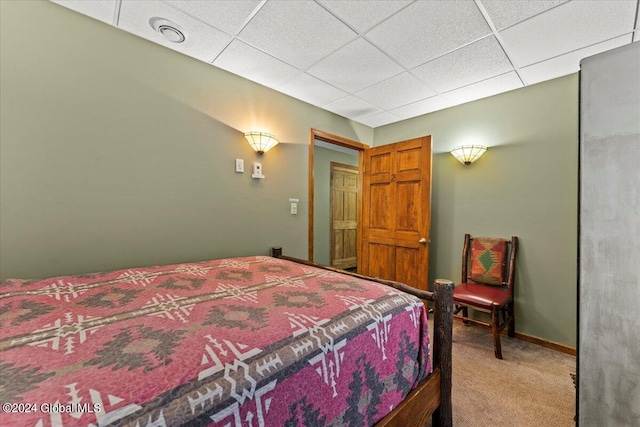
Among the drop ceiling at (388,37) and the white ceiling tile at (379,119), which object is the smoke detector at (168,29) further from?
the white ceiling tile at (379,119)

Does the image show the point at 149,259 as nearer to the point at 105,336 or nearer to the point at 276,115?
the point at 105,336

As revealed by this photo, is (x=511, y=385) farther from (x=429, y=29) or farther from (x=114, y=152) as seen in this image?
(x=114, y=152)

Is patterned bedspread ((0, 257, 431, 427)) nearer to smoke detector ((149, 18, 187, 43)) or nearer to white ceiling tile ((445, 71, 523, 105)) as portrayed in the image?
smoke detector ((149, 18, 187, 43))

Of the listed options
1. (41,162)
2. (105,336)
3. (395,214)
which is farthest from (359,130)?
(105,336)

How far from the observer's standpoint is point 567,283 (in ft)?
7.95

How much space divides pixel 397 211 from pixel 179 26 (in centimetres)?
278

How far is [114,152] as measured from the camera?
74.7 inches

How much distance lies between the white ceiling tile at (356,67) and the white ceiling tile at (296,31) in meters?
0.11

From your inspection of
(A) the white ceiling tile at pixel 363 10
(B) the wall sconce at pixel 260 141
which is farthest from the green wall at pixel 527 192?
(B) the wall sconce at pixel 260 141

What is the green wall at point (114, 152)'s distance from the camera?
1.61 meters

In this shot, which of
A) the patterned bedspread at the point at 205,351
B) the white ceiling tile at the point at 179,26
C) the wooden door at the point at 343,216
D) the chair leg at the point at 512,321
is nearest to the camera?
the patterned bedspread at the point at 205,351

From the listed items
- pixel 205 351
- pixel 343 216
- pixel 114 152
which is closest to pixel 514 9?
pixel 205 351

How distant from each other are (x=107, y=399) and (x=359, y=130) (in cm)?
373

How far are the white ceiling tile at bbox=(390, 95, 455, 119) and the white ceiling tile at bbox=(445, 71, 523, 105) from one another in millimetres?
84
